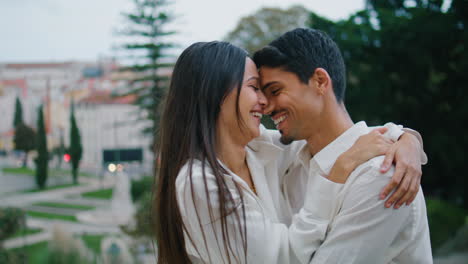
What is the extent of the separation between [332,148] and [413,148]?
0.25 meters

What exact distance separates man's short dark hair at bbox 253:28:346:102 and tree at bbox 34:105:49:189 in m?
8.40

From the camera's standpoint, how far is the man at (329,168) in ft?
3.65

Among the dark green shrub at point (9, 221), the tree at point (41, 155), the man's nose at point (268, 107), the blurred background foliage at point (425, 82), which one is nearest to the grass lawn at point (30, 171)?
the tree at point (41, 155)

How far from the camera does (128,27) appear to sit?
15430 mm

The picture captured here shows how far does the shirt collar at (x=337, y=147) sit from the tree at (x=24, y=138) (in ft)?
27.3

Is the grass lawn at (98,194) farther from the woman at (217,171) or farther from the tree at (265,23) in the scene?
the woman at (217,171)

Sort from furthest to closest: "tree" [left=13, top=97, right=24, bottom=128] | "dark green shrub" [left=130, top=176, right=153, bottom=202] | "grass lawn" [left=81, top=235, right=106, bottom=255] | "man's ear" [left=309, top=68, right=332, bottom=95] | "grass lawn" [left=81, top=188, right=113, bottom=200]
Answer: "grass lawn" [left=81, top=188, right=113, bottom=200], "dark green shrub" [left=130, top=176, right=153, bottom=202], "grass lawn" [left=81, top=235, right=106, bottom=255], "tree" [left=13, top=97, right=24, bottom=128], "man's ear" [left=309, top=68, right=332, bottom=95]

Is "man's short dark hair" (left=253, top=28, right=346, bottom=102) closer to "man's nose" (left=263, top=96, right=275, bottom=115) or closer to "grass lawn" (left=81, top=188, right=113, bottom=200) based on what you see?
"man's nose" (left=263, top=96, right=275, bottom=115)

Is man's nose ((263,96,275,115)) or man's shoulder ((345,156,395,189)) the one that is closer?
man's shoulder ((345,156,395,189))

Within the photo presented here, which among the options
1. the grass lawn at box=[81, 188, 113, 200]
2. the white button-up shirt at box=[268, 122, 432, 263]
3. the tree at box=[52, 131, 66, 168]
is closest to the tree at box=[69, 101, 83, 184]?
the tree at box=[52, 131, 66, 168]

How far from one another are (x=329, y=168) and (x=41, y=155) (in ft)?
31.1

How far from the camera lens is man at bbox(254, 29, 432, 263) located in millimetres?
1112

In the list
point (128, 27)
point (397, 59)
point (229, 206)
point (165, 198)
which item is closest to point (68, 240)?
point (165, 198)

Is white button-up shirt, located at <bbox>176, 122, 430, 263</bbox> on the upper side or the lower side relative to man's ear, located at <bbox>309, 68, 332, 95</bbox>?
lower
